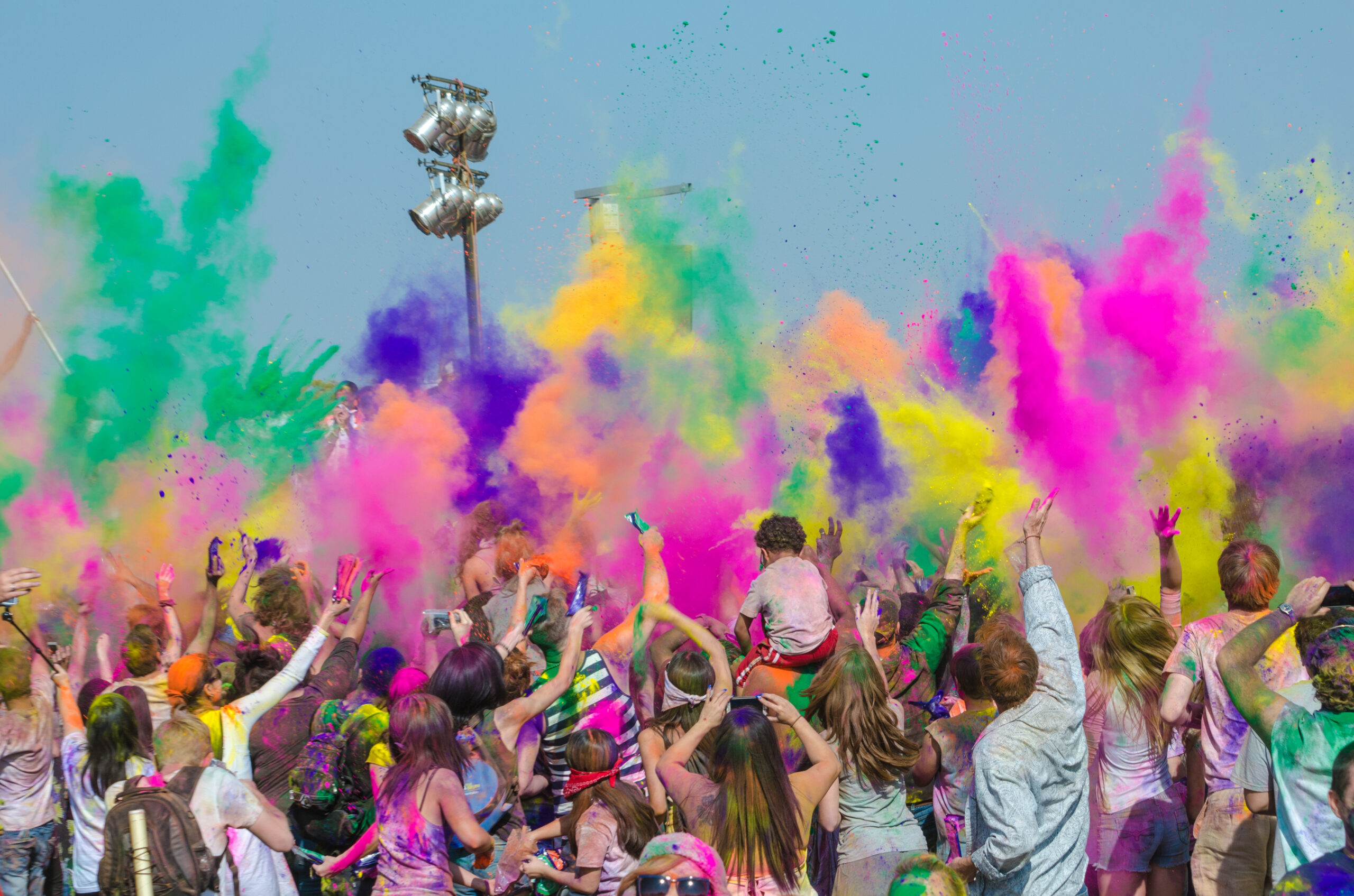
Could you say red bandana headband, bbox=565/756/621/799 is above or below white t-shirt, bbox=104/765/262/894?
below

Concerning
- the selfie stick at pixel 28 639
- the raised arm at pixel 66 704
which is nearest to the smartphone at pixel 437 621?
the raised arm at pixel 66 704

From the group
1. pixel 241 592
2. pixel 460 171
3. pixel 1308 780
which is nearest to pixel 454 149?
pixel 460 171

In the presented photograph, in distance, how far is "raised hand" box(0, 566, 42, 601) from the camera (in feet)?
14.3

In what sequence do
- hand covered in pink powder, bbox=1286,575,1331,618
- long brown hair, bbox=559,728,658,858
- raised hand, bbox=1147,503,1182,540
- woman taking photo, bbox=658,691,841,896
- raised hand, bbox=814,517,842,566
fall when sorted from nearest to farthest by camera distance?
woman taking photo, bbox=658,691,841,896 → hand covered in pink powder, bbox=1286,575,1331,618 → long brown hair, bbox=559,728,658,858 → raised hand, bbox=1147,503,1182,540 → raised hand, bbox=814,517,842,566

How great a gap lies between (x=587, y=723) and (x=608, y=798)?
2.05 ft

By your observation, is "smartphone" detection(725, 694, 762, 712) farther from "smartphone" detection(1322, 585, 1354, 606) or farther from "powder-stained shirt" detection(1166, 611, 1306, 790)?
"smartphone" detection(1322, 585, 1354, 606)

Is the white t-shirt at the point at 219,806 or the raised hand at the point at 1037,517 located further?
the raised hand at the point at 1037,517

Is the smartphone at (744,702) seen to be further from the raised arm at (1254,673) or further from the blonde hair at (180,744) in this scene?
the blonde hair at (180,744)

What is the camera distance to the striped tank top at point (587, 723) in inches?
172

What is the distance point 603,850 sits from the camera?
3709 millimetres

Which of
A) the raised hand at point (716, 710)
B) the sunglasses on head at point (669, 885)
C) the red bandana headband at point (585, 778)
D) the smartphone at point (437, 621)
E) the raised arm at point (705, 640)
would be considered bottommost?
the red bandana headband at point (585, 778)

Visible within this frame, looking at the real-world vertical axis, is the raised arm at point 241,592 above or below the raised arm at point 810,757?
above

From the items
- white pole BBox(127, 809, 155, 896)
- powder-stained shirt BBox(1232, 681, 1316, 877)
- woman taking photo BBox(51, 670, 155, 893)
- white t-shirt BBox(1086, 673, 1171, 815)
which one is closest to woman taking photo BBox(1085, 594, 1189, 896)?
white t-shirt BBox(1086, 673, 1171, 815)

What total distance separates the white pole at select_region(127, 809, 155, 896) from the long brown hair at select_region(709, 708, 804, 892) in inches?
64.9
